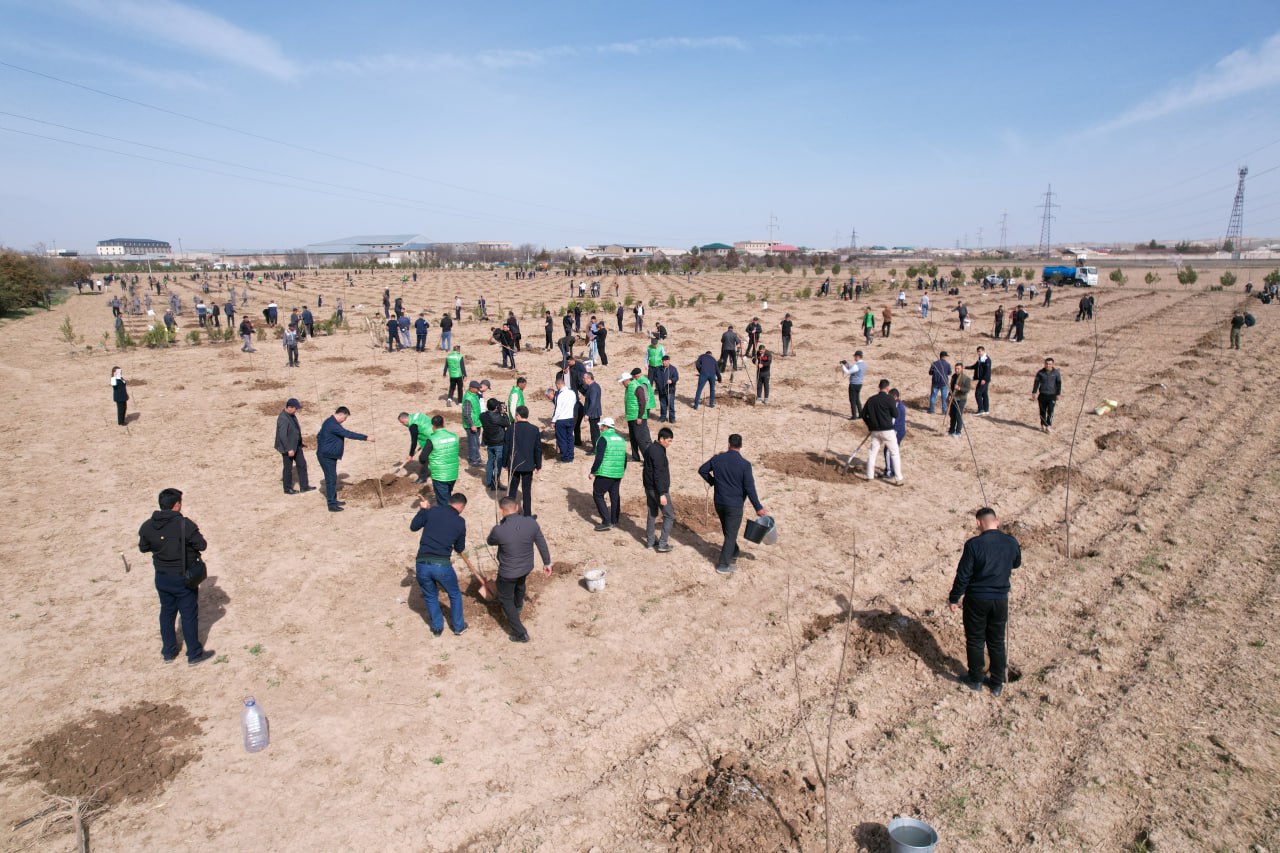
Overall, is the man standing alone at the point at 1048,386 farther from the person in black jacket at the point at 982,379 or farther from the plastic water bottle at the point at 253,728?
the plastic water bottle at the point at 253,728

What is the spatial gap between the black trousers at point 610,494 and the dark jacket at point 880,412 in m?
4.52

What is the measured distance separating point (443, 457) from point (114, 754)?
15.6ft

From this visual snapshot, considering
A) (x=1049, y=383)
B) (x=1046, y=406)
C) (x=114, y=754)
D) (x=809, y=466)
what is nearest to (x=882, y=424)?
(x=809, y=466)

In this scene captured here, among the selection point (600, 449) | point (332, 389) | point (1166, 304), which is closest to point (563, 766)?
point (600, 449)

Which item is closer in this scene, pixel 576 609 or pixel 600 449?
pixel 576 609

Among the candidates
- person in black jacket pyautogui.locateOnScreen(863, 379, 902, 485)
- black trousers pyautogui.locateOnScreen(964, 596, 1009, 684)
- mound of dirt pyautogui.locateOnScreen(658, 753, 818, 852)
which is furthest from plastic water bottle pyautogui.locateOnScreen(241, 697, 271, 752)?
person in black jacket pyautogui.locateOnScreen(863, 379, 902, 485)

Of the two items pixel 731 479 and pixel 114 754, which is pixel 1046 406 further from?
pixel 114 754

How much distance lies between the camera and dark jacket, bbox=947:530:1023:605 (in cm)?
592

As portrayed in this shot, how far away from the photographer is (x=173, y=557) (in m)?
6.41

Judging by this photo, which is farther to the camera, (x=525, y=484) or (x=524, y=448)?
(x=525, y=484)

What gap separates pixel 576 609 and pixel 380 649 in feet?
6.98

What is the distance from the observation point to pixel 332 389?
65.1ft

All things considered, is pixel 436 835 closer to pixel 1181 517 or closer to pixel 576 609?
pixel 576 609

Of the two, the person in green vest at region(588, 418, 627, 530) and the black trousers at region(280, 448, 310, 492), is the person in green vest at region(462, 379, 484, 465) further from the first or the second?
the person in green vest at region(588, 418, 627, 530)
